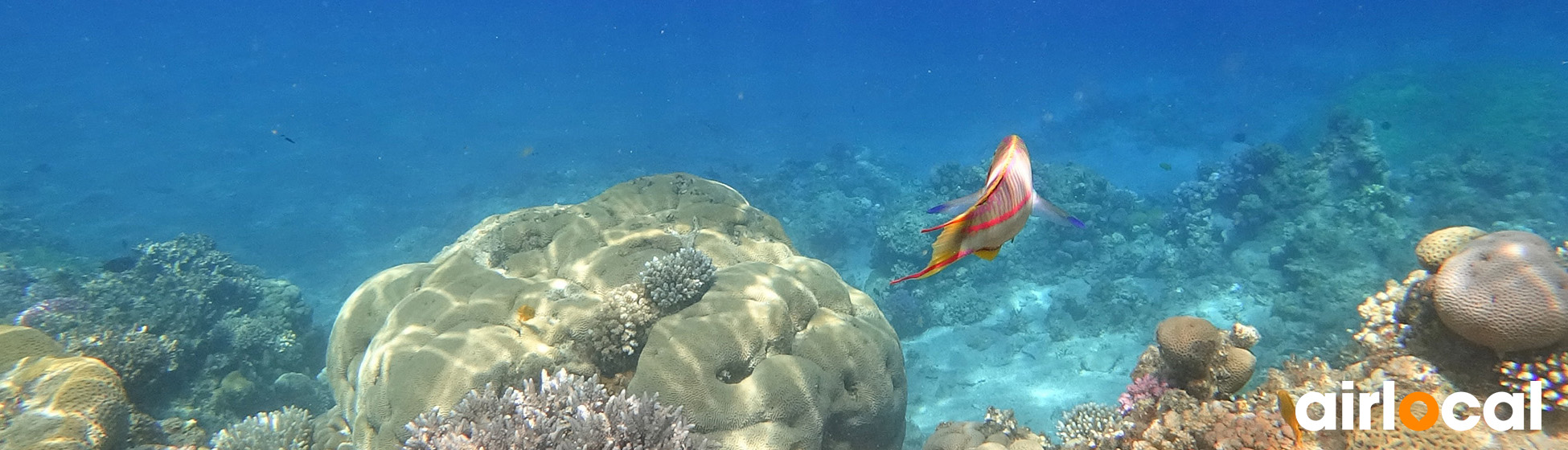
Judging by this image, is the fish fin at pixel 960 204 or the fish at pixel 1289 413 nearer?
the fish fin at pixel 960 204

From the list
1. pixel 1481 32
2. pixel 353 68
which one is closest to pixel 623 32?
pixel 353 68

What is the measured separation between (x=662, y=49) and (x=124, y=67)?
237 feet

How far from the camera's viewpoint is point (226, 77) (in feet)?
236

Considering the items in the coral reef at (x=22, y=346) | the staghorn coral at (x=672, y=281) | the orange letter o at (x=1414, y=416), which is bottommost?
the orange letter o at (x=1414, y=416)

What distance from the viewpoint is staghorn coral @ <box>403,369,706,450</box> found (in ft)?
12.6

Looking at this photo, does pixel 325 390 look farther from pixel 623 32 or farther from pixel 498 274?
pixel 623 32

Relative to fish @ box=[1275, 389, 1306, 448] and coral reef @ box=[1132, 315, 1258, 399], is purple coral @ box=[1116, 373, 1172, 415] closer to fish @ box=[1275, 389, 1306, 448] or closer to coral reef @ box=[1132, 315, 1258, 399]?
coral reef @ box=[1132, 315, 1258, 399]

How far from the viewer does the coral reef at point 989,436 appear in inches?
207

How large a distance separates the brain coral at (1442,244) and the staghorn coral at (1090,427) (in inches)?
98.6

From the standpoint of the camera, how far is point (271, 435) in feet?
19.7

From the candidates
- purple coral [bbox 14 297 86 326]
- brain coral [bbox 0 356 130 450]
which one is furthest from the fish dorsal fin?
purple coral [bbox 14 297 86 326]

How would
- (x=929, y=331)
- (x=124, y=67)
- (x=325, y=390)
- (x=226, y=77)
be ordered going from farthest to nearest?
(x=124, y=67), (x=226, y=77), (x=929, y=331), (x=325, y=390)

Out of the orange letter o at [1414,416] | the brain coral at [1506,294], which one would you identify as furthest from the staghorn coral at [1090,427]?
the brain coral at [1506,294]

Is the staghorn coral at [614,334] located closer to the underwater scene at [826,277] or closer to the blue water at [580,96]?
the underwater scene at [826,277]
